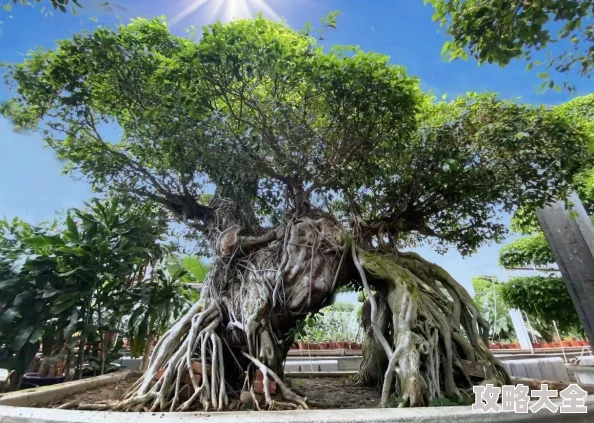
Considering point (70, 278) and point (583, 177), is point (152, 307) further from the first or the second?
point (583, 177)

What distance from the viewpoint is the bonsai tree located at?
3059 mm

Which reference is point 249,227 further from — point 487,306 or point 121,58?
point 487,306

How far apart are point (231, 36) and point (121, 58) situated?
121 cm

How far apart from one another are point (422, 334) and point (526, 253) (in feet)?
13.5

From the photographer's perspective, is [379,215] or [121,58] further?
[379,215]

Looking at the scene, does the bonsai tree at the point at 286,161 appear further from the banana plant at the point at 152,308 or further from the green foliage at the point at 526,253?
the green foliage at the point at 526,253

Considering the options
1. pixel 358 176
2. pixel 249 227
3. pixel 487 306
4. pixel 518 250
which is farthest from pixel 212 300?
pixel 487 306

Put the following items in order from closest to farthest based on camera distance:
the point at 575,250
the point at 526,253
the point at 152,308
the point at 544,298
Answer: the point at 152,308 < the point at 575,250 < the point at 544,298 < the point at 526,253

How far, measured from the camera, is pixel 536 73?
273cm

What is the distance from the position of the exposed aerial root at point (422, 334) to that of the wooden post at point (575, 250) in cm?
200

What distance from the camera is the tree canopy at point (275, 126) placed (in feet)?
10.7

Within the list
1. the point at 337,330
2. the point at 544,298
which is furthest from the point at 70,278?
the point at 337,330

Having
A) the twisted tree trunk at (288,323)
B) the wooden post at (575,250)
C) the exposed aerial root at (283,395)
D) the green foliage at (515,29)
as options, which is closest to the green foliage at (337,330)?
the wooden post at (575,250)

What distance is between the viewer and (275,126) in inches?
145
